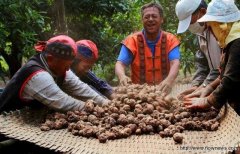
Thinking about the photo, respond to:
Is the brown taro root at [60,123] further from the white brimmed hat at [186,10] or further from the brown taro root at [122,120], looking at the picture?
the white brimmed hat at [186,10]

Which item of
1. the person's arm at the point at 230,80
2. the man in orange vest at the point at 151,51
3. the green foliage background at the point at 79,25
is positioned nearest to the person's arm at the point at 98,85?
the man in orange vest at the point at 151,51

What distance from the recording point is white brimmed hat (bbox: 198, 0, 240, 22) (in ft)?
9.77

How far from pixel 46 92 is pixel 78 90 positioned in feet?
1.83

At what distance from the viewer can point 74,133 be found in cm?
290

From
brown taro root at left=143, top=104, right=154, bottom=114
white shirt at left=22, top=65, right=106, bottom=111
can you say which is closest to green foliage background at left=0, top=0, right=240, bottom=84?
white shirt at left=22, top=65, right=106, bottom=111

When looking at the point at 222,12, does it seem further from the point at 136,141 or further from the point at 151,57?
the point at 151,57

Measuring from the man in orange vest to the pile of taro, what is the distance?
1011 mm

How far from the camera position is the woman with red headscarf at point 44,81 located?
3.21 meters

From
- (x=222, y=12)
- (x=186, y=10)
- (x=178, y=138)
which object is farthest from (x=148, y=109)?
(x=186, y=10)

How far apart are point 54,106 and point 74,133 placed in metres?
0.45

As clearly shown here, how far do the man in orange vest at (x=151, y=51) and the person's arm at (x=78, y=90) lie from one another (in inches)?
36.0

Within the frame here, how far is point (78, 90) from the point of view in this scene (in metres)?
3.71

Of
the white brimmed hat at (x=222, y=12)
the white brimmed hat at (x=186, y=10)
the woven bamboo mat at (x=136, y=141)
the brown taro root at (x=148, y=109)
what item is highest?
the white brimmed hat at (x=222, y=12)

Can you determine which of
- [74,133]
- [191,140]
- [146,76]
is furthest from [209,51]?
[74,133]
